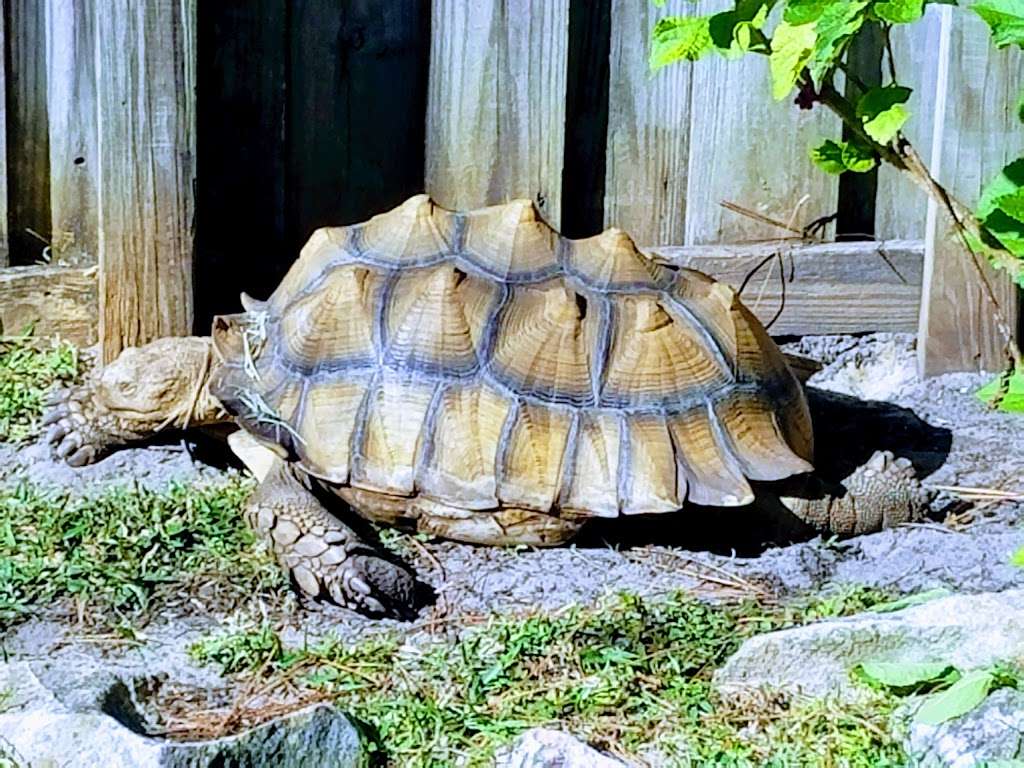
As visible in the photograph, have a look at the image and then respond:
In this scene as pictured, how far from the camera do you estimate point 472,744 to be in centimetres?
317

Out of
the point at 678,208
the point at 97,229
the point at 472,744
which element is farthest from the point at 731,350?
the point at 97,229

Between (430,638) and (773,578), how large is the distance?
0.87m

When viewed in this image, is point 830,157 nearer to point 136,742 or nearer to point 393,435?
point 393,435

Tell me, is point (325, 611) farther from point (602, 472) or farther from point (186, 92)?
point (186, 92)

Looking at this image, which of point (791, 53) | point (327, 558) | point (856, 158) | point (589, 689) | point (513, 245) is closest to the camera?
point (791, 53)

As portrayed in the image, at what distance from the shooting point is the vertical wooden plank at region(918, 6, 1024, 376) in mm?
4727

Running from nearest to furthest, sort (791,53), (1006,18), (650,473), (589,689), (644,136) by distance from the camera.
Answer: (1006,18), (791,53), (589,689), (650,473), (644,136)

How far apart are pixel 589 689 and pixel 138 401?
5.66 ft

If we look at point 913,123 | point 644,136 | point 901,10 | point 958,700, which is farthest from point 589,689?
point 913,123

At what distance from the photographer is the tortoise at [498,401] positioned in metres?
4.02

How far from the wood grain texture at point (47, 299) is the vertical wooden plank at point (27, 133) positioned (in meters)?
0.11

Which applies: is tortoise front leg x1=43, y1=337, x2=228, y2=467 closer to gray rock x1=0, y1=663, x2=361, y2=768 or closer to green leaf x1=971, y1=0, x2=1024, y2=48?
gray rock x1=0, y1=663, x2=361, y2=768

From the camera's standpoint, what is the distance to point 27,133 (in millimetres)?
4867

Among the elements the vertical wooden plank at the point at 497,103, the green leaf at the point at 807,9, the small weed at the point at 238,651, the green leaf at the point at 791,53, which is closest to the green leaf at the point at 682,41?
the green leaf at the point at 791,53
